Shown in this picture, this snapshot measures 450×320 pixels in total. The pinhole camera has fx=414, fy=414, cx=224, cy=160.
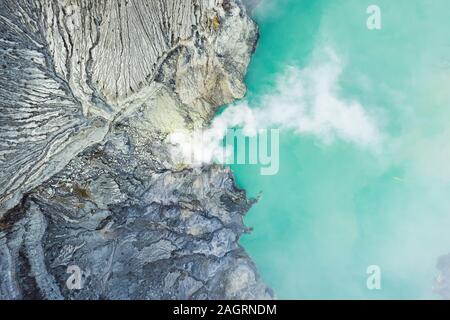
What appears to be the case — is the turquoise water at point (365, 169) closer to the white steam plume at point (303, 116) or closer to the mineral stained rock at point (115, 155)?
the white steam plume at point (303, 116)

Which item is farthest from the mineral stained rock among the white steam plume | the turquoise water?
the turquoise water

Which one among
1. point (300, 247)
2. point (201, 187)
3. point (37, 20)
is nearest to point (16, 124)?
point (37, 20)

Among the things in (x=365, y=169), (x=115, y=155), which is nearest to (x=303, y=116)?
(x=365, y=169)

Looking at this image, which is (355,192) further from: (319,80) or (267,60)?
(267,60)

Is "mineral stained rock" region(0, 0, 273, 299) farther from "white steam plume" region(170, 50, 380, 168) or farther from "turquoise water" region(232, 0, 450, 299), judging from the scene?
"turquoise water" region(232, 0, 450, 299)

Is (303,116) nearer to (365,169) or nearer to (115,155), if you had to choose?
(365,169)

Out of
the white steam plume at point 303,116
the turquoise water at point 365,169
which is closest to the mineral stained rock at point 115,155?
the white steam plume at point 303,116

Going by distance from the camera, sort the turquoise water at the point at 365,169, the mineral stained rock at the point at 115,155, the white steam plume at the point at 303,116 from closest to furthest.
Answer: the mineral stained rock at the point at 115,155, the turquoise water at the point at 365,169, the white steam plume at the point at 303,116
